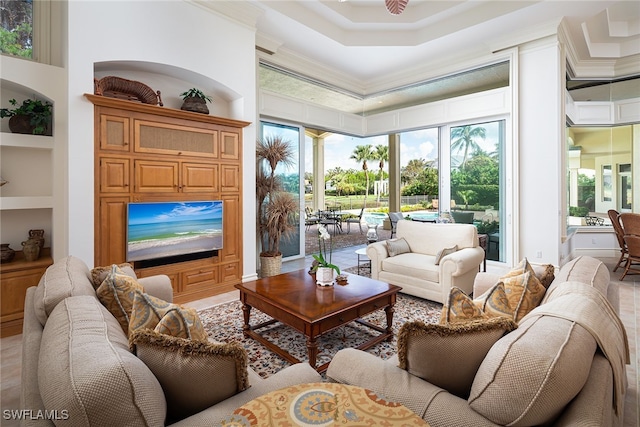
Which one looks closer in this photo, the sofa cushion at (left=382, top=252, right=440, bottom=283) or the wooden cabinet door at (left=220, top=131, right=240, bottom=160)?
the sofa cushion at (left=382, top=252, right=440, bottom=283)

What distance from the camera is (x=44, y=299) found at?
4.60 feet

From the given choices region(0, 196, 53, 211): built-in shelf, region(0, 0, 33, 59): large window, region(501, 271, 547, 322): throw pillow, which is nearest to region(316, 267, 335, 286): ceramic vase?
region(501, 271, 547, 322): throw pillow

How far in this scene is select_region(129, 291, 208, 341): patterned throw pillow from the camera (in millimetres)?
1210

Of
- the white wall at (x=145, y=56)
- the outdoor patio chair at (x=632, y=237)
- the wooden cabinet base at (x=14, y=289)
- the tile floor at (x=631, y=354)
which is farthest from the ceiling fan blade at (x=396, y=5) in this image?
the outdoor patio chair at (x=632, y=237)

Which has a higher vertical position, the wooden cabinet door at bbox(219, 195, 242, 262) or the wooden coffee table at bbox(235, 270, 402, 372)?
the wooden cabinet door at bbox(219, 195, 242, 262)

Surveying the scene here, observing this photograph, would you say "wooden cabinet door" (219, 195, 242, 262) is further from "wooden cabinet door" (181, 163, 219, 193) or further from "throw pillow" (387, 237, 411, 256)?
"throw pillow" (387, 237, 411, 256)

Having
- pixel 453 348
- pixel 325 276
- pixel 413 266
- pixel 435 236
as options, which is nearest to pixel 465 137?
pixel 435 236

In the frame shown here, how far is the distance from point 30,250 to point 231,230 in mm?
2008

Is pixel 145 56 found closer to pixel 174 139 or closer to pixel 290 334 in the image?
pixel 174 139

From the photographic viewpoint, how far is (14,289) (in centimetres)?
287

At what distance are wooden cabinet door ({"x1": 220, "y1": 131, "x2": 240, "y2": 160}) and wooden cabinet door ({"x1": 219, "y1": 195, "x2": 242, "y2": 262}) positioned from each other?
1.77 feet

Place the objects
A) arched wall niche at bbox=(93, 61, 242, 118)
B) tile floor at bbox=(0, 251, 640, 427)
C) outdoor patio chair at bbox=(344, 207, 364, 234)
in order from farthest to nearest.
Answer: outdoor patio chair at bbox=(344, 207, 364, 234), arched wall niche at bbox=(93, 61, 242, 118), tile floor at bbox=(0, 251, 640, 427)

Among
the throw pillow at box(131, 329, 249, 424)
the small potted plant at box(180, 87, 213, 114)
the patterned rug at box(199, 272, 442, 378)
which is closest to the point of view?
the throw pillow at box(131, 329, 249, 424)

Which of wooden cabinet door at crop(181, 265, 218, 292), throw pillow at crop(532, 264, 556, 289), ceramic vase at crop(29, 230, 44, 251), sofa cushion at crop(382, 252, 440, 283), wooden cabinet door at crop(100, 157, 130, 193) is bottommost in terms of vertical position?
wooden cabinet door at crop(181, 265, 218, 292)
